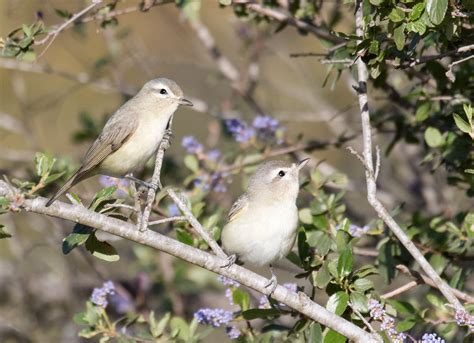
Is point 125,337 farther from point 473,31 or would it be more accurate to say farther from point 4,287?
point 4,287

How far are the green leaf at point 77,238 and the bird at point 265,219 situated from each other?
849mm

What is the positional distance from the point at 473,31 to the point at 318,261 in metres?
1.24

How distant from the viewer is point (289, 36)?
8117mm

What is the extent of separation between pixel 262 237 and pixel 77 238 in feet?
3.33

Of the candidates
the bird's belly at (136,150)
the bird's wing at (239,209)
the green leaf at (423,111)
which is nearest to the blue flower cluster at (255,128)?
the bird's belly at (136,150)

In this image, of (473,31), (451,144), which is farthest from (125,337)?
(473,31)

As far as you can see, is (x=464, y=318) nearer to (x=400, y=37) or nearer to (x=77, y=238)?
(x=400, y=37)

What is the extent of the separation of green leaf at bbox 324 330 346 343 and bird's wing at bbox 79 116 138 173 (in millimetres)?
1830

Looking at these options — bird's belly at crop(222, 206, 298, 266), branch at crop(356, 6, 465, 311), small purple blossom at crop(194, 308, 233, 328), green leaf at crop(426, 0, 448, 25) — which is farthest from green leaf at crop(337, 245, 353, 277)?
green leaf at crop(426, 0, 448, 25)

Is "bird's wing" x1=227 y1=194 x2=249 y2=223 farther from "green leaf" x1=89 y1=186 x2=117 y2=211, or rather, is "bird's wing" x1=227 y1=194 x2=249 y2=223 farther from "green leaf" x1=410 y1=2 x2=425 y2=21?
"green leaf" x1=410 y1=2 x2=425 y2=21

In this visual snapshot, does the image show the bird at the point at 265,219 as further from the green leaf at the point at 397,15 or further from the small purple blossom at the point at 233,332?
the green leaf at the point at 397,15

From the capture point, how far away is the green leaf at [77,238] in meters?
2.93

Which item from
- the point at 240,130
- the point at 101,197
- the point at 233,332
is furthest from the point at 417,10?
the point at 240,130

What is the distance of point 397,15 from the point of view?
2850mm
